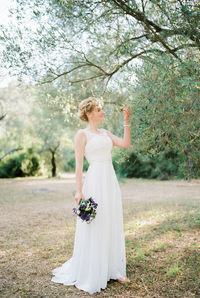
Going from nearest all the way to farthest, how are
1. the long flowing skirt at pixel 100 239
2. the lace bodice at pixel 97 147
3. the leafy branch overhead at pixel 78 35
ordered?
A: the long flowing skirt at pixel 100 239, the lace bodice at pixel 97 147, the leafy branch overhead at pixel 78 35

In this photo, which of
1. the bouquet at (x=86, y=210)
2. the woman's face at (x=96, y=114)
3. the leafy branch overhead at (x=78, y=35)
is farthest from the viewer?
the leafy branch overhead at (x=78, y=35)

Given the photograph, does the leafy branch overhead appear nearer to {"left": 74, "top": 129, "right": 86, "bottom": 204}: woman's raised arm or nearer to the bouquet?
{"left": 74, "top": 129, "right": 86, "bottom": 204}: woman's raised arm

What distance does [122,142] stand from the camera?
13.7 feet

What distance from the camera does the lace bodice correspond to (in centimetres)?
396

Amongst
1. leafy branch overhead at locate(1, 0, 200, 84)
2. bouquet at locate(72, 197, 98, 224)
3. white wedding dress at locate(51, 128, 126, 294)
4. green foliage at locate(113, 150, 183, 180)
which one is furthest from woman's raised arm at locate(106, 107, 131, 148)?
green foliage at locate(113, 150, 183, 180)

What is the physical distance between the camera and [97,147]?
396 cm

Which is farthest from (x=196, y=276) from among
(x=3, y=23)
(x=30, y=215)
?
(x=30, y=215)

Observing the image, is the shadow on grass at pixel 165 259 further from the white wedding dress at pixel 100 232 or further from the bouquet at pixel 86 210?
the bouquet at pixel 86 210

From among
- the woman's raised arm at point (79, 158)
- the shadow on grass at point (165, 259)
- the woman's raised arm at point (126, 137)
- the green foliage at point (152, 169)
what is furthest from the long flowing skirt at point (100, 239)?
the green foliage at point (152, 169)

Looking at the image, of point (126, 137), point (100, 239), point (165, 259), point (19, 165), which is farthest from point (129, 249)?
point (19, 165)

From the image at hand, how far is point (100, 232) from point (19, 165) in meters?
22.7

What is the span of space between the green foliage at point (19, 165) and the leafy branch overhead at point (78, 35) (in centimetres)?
1984

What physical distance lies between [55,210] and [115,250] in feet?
22.5

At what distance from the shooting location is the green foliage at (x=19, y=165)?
2525 centimetres
